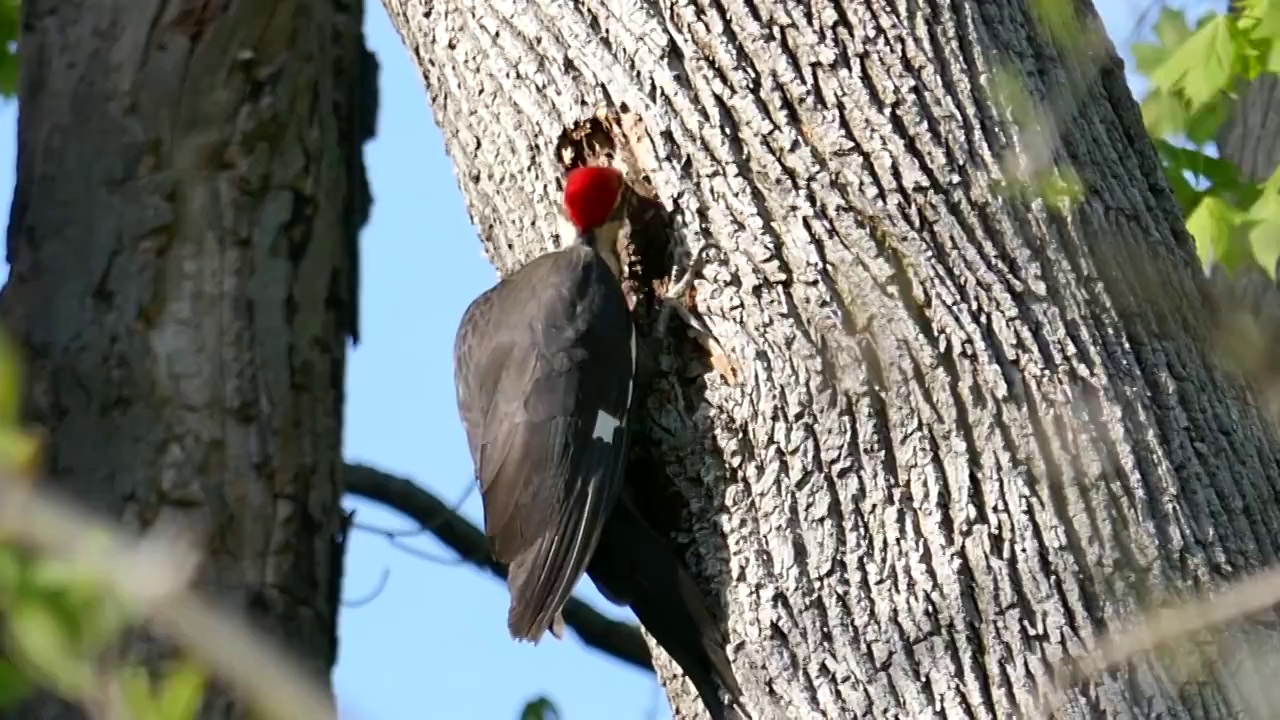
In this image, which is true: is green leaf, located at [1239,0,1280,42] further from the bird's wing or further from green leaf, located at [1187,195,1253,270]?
the bird's wing

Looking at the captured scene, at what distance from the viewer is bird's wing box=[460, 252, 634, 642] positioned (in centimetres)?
302

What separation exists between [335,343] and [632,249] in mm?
758

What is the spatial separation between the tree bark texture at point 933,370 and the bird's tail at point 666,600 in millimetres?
58

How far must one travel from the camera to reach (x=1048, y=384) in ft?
8.02

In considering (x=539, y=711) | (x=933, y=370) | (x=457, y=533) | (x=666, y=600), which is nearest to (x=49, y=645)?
(x=539, y=711)

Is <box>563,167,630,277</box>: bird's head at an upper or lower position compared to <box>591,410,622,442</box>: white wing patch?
upper

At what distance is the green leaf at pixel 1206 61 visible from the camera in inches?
153

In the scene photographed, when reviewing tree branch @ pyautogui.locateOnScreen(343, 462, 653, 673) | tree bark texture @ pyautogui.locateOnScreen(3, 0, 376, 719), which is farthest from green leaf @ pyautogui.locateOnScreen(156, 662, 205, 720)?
tree branch @ pyautogui.locateOnScreen(343, 462, 653, 673)

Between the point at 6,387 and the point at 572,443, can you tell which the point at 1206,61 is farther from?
the point at 6,387

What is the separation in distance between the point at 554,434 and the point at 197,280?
35.7 inches

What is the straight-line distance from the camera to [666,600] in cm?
278

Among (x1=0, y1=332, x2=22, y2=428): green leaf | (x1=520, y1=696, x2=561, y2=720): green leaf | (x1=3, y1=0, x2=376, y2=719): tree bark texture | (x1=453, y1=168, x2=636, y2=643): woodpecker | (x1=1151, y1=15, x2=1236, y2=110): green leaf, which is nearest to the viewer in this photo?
(x1=0, y1=332, x2=22, y2=428): green leaf

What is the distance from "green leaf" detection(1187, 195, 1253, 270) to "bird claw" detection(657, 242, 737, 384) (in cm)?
158

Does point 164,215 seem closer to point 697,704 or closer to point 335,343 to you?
point 335,343
